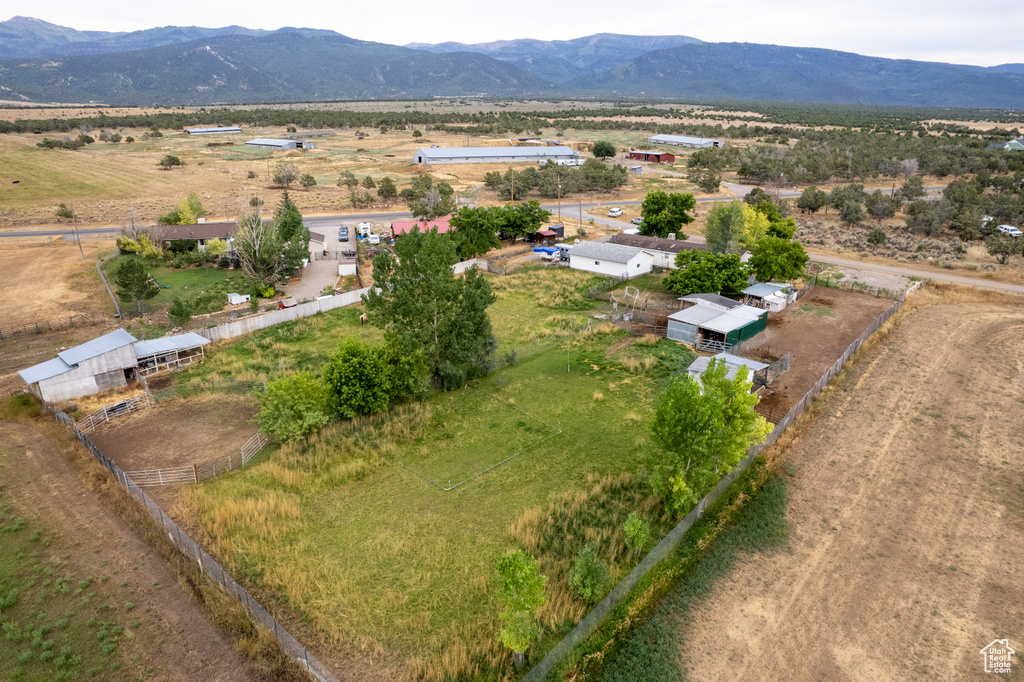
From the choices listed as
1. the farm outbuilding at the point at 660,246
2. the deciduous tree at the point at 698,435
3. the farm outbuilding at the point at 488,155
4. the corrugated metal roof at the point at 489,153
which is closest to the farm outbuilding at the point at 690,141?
the corrugated metal roof at the point at 489,153

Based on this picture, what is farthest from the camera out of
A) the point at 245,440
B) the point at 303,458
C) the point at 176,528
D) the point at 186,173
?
the point at 186,173

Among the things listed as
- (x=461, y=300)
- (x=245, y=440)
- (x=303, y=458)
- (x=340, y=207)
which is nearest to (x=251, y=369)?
(x=245, y=440)

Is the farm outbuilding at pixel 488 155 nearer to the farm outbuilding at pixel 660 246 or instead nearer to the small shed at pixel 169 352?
the farm outbuilding at pixel 660 246

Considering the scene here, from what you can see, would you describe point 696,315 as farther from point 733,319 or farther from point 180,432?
point 180,432

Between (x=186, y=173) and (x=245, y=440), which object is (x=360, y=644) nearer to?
(x=245, y=440)

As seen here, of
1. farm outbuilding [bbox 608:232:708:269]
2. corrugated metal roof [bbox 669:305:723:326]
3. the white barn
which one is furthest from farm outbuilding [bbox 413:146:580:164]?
Result: corrugated metal roof [bbox 669:305:723:326]
